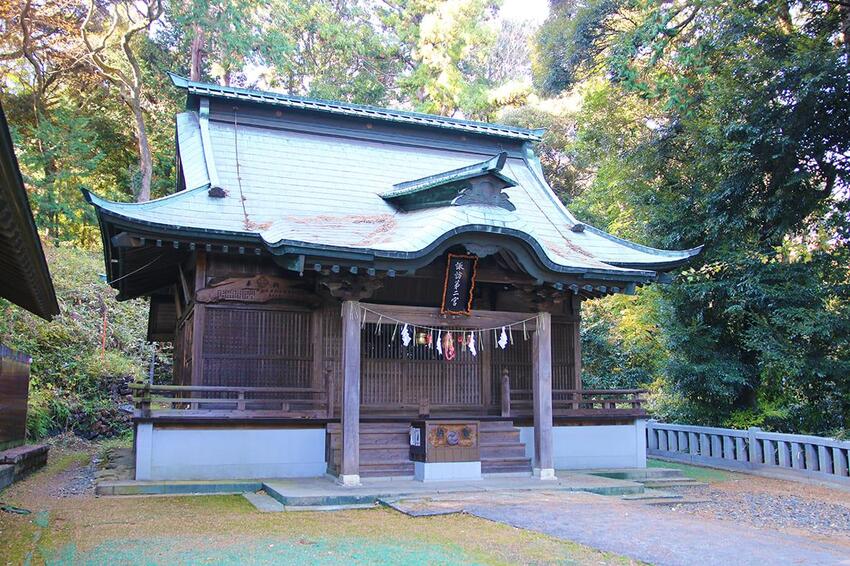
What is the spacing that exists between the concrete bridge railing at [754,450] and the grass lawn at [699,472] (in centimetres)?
38

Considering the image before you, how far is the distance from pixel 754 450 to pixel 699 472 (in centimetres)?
117

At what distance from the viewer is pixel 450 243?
10453 millimetres

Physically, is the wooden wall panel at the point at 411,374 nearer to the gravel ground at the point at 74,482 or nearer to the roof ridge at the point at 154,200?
the roof ridge at the point at 154,200

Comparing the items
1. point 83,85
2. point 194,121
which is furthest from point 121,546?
point 83,85

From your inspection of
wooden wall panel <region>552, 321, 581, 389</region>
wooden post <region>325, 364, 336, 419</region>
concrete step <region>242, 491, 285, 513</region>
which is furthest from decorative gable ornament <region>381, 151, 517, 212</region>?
concrete step <region>242, 491, 285, 513</region>

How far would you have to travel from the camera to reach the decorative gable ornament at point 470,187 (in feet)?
38.0

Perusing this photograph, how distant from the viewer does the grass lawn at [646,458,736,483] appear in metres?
12.9

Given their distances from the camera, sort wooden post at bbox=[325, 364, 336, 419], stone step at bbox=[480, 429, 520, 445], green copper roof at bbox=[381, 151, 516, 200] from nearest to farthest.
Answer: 1. wooden post at bbox=[325, 364, 336, 419]
2. green copper roof at bbox=[381, 151, 516, 200]
3. stone step at bbox=[480, 429, 520, 445]

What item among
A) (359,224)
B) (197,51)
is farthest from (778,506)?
(197,51)

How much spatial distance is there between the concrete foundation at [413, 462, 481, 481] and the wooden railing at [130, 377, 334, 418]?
1.73 meters

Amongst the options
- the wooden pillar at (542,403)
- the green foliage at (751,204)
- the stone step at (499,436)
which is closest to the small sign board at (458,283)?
the wooden pillar at (542,403)

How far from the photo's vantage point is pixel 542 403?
37.8ft

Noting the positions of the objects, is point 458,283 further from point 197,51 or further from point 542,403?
point 197,51

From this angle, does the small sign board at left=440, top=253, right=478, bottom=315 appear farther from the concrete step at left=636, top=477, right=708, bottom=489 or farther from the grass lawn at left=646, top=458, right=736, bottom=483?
the grass lawn at left=646, top=458, right=736, bottom=483
